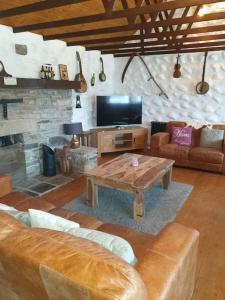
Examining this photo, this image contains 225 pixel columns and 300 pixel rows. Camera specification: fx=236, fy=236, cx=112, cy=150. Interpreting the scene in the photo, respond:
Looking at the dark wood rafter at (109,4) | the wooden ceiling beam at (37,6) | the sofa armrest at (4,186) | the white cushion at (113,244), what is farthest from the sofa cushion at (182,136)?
the white cushion at (113,244)

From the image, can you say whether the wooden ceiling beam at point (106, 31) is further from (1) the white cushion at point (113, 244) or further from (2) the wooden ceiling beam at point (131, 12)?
(1) the white cushion at point (113, 244)

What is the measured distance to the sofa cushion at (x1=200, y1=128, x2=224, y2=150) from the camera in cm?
427

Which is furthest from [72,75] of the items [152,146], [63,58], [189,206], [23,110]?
[189,206]

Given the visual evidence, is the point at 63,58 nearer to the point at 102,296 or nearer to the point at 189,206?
the point at 189,206

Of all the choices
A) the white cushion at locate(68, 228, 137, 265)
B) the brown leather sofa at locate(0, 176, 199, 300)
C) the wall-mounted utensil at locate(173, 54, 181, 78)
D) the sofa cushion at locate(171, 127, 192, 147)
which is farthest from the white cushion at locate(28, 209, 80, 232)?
the wall-mounted utensil at locate(173, 54, 181, 78)

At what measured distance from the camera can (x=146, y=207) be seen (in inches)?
117

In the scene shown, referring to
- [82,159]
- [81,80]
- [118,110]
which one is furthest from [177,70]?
[82,159]

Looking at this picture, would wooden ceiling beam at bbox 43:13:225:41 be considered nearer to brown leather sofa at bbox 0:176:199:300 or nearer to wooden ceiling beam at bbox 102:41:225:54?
wooden ceiling beam at bbox 102:41:225:54

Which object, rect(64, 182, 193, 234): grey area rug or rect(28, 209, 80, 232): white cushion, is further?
rect(64, 182, 193, 234): grey area rug

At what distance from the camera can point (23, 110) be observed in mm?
3742

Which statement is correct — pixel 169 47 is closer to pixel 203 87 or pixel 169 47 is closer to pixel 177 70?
pixel 177 70

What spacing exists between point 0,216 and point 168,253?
0.86 m

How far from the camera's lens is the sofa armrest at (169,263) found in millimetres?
1062

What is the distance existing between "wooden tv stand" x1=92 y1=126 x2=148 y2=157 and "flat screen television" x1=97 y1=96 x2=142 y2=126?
0.19 meters
